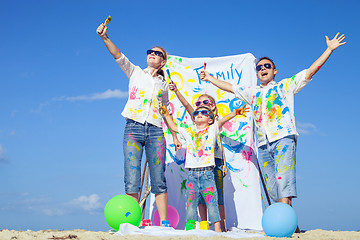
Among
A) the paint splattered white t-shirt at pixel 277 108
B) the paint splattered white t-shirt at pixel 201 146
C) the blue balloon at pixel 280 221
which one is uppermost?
the paint splattered white t-shirt at pixel 277 108

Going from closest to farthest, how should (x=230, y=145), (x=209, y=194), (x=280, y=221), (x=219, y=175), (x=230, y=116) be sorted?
1. (x=280, y=221)
2. (x=209, y=194)
3. (x=219, y=175)
4. (x=230, y=116)
5. (x=230, y=145)

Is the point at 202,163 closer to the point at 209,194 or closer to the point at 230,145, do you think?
the point at 209,194

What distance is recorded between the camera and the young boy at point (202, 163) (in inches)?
199

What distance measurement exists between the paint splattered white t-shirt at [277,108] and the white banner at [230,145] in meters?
1.21

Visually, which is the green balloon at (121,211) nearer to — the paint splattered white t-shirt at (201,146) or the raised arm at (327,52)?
the paint splattered white t-shirt at (201,146)

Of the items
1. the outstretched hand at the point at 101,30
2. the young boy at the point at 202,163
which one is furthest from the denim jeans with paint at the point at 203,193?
Result: the outstretched hand at the point at 101,30

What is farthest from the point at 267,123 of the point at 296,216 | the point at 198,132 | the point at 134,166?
the point at 134,166

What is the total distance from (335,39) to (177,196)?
3.41 m

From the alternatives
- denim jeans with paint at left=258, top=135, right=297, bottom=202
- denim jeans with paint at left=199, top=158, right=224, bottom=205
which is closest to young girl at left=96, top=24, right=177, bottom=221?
denim jeans with paint at left=199, top=158, right=224, bottom=205

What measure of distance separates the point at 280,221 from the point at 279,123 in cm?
131

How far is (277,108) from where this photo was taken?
5.36 meters

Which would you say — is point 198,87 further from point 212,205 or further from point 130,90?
point 212,205

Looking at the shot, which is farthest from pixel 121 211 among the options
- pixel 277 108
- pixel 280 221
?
pixel 277 108

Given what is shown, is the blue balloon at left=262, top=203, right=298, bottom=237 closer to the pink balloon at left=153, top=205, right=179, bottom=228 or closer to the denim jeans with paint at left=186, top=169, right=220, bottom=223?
the denim jeans with paint at left=186, top=169, right=220, bottom=223
